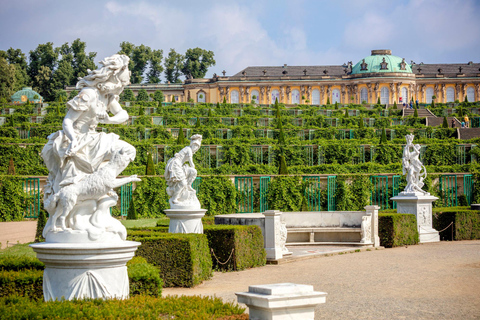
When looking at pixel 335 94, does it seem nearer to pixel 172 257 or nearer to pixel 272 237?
pixel 272 237

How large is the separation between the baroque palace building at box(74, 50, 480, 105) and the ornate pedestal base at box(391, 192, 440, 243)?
5403 cm

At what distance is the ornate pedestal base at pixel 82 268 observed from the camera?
484 cm

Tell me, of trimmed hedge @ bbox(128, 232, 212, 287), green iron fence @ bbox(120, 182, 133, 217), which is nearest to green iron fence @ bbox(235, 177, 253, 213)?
green iron fence @ bbox(120, 182, 133, 217)

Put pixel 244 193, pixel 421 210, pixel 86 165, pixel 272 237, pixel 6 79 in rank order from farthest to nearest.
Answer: pixel 6 79 → pixel 244 193 → pixel 421 210 → pixel 272 237 → pixel 86 165

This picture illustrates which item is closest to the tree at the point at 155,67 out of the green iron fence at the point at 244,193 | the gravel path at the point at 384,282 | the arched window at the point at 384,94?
the arched window at the point at 384,94

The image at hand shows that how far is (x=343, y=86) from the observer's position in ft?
236

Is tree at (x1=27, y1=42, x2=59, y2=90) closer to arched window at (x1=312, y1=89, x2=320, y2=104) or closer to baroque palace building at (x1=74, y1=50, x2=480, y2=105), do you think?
baroque palace building at (x1=74, y1=50, x2=480, y2=105)

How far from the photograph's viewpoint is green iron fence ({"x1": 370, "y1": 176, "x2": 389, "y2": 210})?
2441 centimetres

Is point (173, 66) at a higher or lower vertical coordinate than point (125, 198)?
higher

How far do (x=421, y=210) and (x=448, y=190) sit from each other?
312 inches

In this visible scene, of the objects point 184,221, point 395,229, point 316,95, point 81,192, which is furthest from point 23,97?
point 81,192

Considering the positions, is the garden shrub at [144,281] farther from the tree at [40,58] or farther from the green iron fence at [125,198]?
the tree at [40,58]

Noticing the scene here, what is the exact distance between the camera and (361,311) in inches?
303

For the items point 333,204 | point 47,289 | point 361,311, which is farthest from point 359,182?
point 47,289
